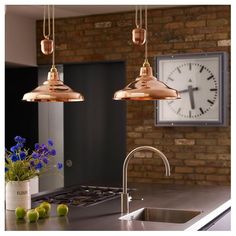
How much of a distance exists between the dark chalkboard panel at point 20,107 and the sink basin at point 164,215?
3.21 m

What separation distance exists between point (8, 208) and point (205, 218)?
107 cm

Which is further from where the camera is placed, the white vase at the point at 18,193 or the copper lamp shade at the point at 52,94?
the white vase at the point at 18,193

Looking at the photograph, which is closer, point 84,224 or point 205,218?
point 84,224

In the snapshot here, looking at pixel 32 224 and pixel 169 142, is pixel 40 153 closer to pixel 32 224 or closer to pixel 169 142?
pixel 32 224

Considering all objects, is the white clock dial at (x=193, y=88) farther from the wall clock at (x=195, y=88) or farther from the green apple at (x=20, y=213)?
the green apple at (x=20, y=213)

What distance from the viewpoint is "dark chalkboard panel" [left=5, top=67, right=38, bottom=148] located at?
5.81 meters

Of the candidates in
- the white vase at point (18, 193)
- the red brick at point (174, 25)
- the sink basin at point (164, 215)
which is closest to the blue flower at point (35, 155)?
the white vase at point (18, 193)

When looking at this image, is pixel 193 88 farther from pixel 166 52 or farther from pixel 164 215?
pixel 164 215

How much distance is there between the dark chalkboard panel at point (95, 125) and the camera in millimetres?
5453

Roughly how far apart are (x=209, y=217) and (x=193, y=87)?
8.04ft

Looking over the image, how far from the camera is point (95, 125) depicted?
560 cm

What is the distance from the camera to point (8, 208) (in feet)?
9.04

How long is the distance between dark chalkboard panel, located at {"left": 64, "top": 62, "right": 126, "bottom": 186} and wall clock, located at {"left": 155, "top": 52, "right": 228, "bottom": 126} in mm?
565
